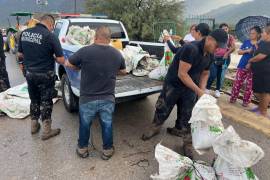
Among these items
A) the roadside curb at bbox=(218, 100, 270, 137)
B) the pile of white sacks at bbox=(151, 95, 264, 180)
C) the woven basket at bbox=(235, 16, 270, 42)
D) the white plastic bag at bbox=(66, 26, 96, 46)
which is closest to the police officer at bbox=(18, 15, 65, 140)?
the white plastic bag at bbox=(66, 26, 96, 46)

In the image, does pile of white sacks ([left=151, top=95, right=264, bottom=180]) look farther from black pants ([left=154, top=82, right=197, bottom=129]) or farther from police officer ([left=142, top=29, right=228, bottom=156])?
black pants ([left=154, top=82, right=197, bottom=129])

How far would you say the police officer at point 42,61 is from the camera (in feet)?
13.7

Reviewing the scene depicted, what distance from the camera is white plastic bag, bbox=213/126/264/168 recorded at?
9.07 ft

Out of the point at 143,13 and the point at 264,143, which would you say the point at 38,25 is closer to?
the point at 264,143

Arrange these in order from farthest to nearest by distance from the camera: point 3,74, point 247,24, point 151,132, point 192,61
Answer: point 247,24 → point 3,74 → point 151,132 → point 192,61

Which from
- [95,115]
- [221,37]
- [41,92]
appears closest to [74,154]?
[95,115]

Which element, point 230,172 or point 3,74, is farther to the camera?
point 3,74

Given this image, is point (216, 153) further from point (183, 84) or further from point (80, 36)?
point (80, 36)

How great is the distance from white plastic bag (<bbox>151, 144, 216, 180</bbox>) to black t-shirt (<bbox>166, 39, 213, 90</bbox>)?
1208 millimetres

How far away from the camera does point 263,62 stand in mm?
5516

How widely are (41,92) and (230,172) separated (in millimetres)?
2937

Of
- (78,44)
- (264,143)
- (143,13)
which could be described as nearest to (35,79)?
(78,44)

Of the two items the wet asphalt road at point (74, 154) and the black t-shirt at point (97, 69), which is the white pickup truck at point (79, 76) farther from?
the black t-shirt at point (97, 69)

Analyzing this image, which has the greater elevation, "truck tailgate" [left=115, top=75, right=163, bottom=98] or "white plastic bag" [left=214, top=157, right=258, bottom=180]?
"truck tailgate" [left=115, top=75, right=163, bottom=98]
